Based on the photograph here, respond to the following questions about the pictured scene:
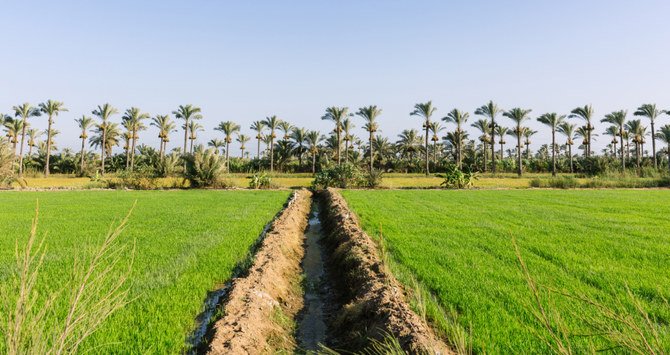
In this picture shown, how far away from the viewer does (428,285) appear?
6.16 meters

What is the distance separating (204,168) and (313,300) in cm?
2914

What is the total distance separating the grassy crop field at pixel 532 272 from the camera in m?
4.10

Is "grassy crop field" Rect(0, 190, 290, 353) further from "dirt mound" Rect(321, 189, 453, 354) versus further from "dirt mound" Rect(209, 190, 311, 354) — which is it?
"dirt mound" Rect(321, 189, 453, 354)

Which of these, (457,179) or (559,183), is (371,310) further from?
(559,183)

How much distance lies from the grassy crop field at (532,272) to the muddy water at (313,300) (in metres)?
1.33

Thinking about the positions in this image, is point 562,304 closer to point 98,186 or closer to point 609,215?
point 609,215

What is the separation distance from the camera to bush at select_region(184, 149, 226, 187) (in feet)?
111

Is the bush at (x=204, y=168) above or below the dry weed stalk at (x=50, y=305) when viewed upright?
above

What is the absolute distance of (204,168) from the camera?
33719mm

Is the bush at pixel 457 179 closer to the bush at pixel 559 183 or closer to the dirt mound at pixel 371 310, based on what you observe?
the bush at pixel 559 183

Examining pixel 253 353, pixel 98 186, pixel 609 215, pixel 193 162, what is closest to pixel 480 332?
pixel 253 353

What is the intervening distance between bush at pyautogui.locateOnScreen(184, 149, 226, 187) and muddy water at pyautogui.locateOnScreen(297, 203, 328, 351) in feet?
79.7

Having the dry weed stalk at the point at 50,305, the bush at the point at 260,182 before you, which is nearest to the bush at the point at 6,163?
the bush at the point at 260,182

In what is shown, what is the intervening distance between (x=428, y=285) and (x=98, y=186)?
3585 cm
